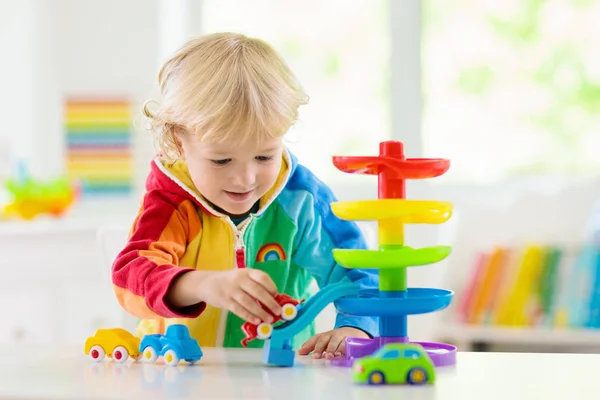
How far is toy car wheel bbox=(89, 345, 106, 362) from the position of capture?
39.6 inches

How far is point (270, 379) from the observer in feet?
2.85

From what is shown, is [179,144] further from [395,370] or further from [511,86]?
[511,86]

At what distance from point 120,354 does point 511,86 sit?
2.73 meters

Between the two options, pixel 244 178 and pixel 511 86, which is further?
pixel 511 86

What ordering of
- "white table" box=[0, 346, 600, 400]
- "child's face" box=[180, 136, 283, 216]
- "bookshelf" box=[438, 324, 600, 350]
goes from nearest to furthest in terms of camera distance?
"white table" box=[0, 346, 600, 400]
"child's face" box=[180, 136, 283, 216]
"bookshelf" box=[438, 324, 600, 350]

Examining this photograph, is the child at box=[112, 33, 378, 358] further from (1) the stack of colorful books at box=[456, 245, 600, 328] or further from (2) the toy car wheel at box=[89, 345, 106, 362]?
(1) the stack of colorful books at box=[456, 245, 600, 328]

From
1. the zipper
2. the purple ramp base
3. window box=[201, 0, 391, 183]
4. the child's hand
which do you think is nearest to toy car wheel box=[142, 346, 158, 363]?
the child's hand

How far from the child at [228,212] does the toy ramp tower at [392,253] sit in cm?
10

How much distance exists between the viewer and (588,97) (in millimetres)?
3375

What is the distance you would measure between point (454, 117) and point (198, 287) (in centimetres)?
267

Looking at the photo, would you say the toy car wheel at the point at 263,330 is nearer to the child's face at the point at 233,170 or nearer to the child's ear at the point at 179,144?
the child's face at the point at 233,170

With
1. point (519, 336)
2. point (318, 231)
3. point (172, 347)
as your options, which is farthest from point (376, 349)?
point (519, 336)

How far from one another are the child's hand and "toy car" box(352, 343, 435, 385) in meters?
0.14

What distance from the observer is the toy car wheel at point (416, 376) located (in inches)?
32.4
